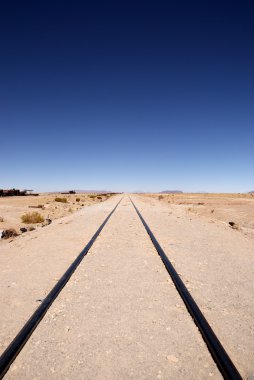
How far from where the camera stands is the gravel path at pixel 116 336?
3076mm

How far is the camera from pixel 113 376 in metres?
2.98

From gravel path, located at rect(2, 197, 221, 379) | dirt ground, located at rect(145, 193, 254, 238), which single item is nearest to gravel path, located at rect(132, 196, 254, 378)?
gravel path, located at rect(2, 197, 221, 379)

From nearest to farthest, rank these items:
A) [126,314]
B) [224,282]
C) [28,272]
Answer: [126,314], [224,282], [28,272]

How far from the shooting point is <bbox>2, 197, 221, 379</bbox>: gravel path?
3.08 meters

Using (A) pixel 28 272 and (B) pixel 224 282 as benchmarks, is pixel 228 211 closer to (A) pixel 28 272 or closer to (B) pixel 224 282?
(B) pixel 224 282

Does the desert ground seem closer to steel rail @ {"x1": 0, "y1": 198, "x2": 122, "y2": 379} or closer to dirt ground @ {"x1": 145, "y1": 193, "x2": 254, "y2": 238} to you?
steel rail @ {"x1": 0, "y1": 198, "x2": 122, "y2": 379}

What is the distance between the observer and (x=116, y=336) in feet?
12.2

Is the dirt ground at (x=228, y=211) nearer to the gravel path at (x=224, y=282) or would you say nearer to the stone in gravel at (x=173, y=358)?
the gravel path at (x=224, y=282)

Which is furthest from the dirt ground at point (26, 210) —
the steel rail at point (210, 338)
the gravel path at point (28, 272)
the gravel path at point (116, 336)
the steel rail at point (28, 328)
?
the steel rail at point (210, 338)

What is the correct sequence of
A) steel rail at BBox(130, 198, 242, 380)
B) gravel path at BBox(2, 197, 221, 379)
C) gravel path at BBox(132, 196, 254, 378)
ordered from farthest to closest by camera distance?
gravel path at BBox(132, 196, 254, 378), gravel path at BBox(2, 197, 221, 379), steel rail at BBox(130, 198, 242, 380)

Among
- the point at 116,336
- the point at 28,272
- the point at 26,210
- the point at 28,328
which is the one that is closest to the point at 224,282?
the point at 116,336

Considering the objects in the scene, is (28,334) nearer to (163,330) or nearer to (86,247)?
(163,330)

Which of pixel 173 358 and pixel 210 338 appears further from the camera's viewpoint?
pixel 210 338

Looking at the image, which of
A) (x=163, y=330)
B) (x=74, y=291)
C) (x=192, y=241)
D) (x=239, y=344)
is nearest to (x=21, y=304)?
(x=74, y=291)
